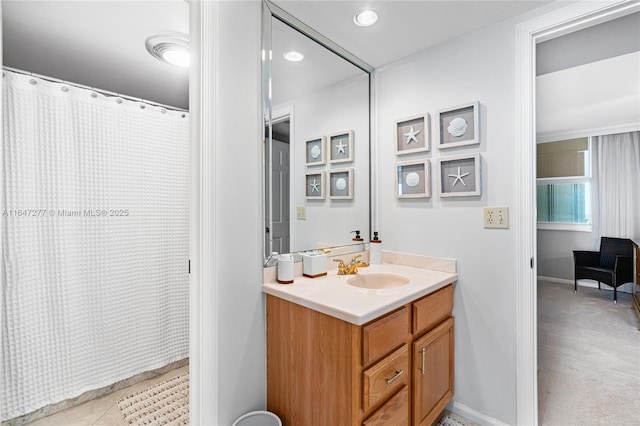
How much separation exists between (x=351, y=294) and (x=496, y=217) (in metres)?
0.92

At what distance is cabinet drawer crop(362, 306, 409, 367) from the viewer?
3.72ft

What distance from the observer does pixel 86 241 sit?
1.90 m

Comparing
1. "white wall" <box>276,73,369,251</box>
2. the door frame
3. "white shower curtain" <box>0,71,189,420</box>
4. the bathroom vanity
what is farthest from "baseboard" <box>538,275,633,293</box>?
"white shower curtain" <box>0,71,189,420</box>

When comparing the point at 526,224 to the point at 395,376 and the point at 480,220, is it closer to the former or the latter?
the point at 480,220

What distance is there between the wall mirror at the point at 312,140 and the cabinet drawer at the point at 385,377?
2.32 feet

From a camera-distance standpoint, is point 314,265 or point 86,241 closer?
point 314,265

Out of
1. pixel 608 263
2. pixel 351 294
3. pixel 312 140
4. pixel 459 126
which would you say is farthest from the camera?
pixel 608 263

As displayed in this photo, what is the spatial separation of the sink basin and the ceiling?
1.36 m

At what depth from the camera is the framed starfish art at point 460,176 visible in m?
1.67

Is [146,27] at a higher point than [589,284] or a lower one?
higher

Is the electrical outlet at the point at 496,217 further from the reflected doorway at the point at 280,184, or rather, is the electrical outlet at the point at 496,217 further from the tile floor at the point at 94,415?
the tile floor at the point at 94,415

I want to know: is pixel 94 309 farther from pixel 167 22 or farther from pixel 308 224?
pixel 167 22

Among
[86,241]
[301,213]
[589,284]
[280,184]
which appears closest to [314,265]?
[301,213]

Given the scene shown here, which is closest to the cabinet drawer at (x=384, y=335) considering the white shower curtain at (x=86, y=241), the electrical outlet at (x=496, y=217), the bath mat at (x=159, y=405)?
the electrical outlet at (x=496, y=217)
